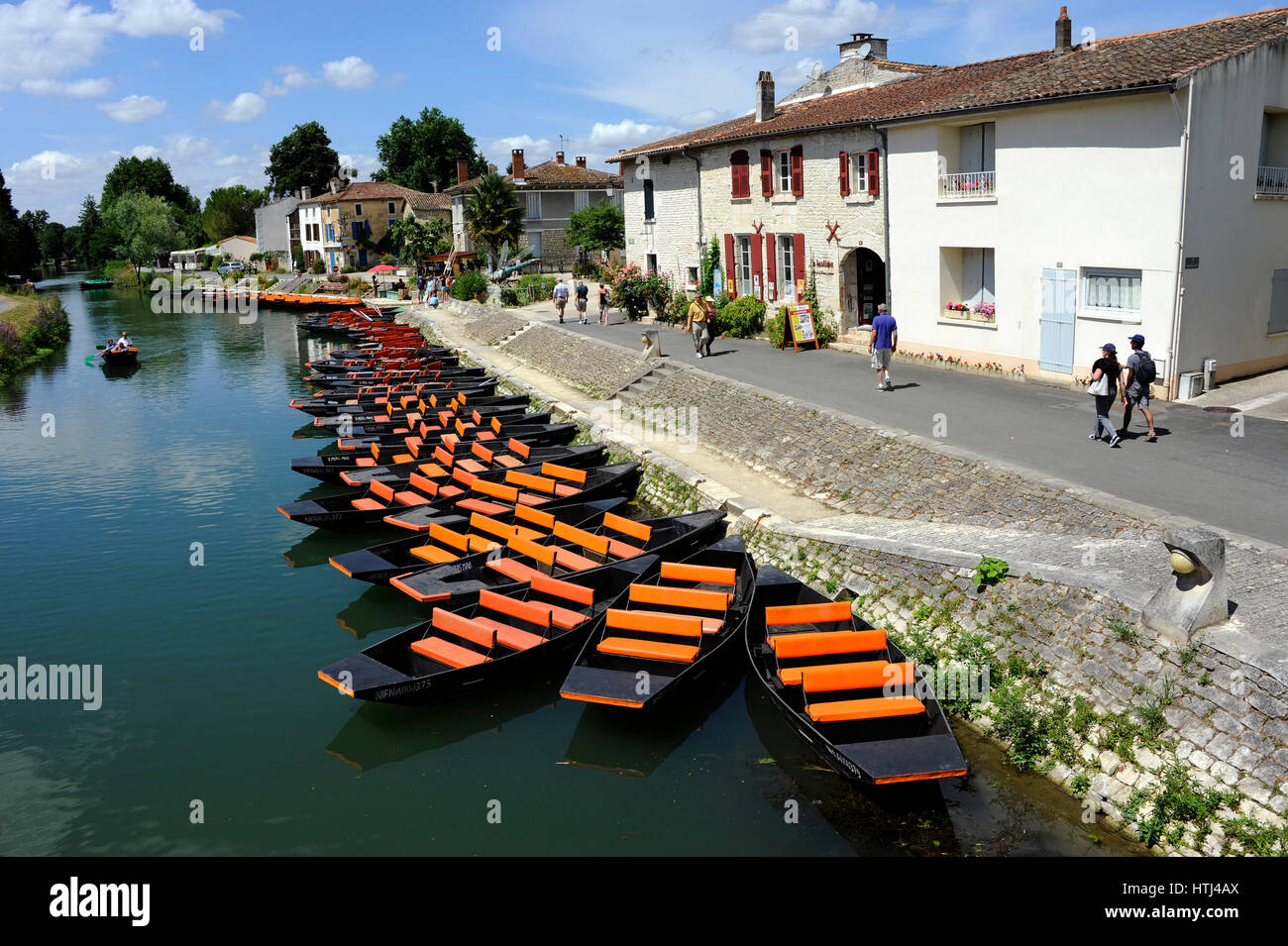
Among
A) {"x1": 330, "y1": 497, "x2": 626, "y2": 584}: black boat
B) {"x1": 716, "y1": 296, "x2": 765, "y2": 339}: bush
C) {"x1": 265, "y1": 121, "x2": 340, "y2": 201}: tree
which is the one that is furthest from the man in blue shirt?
{"x1": 265, "y1": 121, "x2": 340, "y2": 201}: tree

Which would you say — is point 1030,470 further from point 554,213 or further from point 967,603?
point 554,213

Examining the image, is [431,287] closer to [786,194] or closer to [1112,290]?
[786,194]

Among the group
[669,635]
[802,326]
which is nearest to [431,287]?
[802,326]

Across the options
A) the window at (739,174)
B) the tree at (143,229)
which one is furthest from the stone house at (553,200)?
the tree at (143,229)

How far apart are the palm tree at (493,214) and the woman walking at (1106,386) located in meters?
38.2

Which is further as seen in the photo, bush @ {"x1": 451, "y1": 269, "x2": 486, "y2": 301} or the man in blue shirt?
bush @ {"x1": 451, "y1": 269, "x2": 486, "y2": 301}

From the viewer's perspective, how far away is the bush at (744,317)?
27.1 metres

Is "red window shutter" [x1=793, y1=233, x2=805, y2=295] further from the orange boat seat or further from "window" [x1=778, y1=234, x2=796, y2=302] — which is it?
the orange boat seat

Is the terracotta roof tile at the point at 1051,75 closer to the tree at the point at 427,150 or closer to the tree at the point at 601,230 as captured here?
the tree at the point at 601,230

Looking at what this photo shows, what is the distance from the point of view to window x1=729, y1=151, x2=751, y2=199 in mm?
27823

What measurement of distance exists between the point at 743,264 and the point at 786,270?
233cm

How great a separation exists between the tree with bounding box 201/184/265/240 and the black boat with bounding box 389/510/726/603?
9986cm

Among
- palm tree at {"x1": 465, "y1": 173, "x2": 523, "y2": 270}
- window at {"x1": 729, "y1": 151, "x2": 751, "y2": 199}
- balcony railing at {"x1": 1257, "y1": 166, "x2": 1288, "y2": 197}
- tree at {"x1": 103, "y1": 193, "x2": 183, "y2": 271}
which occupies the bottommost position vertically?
balcony railing at {"x1": 1257, "y1": 166, "x2": 1288, "y2": 197}

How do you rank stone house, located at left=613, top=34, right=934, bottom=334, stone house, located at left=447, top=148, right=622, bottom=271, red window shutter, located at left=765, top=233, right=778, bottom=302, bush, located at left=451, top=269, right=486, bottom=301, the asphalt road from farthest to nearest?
1. stone house, located at left=447, top=148, right=622, bottom=271
2. bush, located at left=451, top=269, right=486, bottom=301
3. red window shutter, located at left=765, top=233, right=778, bottom=302
4. stone house, located at left=613, top=34, right=934, bottom=334
5. the asphalt road
